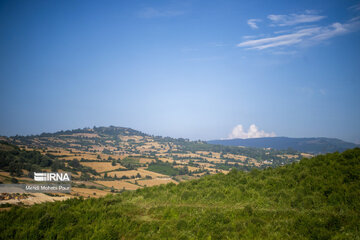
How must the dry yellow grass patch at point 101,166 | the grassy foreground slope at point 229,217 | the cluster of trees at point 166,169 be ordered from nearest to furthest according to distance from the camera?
the grassy foreground slope at point 229,217, the dry yellow grass patch at point 101,166, the cluster of trees at point 166,169

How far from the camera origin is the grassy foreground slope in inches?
390

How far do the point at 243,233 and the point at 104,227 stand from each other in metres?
6.78

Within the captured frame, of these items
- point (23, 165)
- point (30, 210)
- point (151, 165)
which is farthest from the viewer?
point (151, 165)

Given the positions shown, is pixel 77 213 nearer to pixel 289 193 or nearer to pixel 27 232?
pixel 27 232

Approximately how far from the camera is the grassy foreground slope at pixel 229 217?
9.91 meters

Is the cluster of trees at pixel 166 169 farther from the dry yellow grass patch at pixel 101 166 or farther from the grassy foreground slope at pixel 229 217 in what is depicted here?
the grassy foreground slope at pixel 229 217

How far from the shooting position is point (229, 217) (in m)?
12.0

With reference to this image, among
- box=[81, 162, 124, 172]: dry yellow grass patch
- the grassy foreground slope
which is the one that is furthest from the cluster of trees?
the grassy foreground slope

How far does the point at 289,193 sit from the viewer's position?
59.4ft

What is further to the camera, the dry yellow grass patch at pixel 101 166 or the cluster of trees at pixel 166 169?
the cluster of trees at pixel 166 169

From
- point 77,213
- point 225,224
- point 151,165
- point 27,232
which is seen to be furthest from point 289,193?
point 151,165

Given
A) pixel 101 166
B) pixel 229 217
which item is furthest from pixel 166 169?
pixel 229 217

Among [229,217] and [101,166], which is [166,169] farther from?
[229,217]

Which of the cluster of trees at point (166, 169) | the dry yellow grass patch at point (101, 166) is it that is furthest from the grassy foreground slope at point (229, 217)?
the cluster of trees at point (166, 169)
